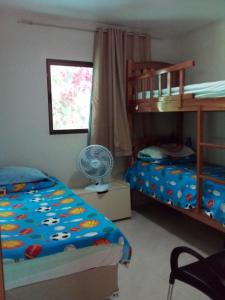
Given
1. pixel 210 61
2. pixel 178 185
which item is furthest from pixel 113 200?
pixel 210 61

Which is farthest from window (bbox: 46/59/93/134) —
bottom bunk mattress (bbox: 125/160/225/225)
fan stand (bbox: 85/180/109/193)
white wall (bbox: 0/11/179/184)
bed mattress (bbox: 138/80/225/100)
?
bed mattress (bbox: 138/80/225/100)

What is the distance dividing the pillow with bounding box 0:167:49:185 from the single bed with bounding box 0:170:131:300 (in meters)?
0.71

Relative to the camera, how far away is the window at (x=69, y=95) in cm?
343

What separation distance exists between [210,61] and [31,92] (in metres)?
2.38

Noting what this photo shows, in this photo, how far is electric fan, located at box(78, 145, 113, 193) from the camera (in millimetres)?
3254

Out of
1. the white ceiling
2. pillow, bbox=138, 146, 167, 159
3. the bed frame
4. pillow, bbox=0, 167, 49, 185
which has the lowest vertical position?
the bed frame

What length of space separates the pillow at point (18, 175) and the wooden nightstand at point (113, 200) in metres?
0.58

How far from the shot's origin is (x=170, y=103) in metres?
3.01

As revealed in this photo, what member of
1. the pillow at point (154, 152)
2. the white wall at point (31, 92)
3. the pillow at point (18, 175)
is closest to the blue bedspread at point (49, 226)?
the pillow at point (18, 175)

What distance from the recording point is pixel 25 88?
326 centimetres

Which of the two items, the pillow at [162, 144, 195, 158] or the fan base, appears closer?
the fan base

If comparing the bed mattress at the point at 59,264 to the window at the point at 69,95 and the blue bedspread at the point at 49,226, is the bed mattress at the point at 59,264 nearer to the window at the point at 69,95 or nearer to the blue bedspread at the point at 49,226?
the blue bedspread at the point at 49,226

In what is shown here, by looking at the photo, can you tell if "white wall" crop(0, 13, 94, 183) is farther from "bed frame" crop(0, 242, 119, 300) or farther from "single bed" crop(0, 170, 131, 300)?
"bed frame" crop(0, 242, 119, 300)

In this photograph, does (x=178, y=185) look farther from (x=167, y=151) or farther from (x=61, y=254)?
(x=61, y=254)
